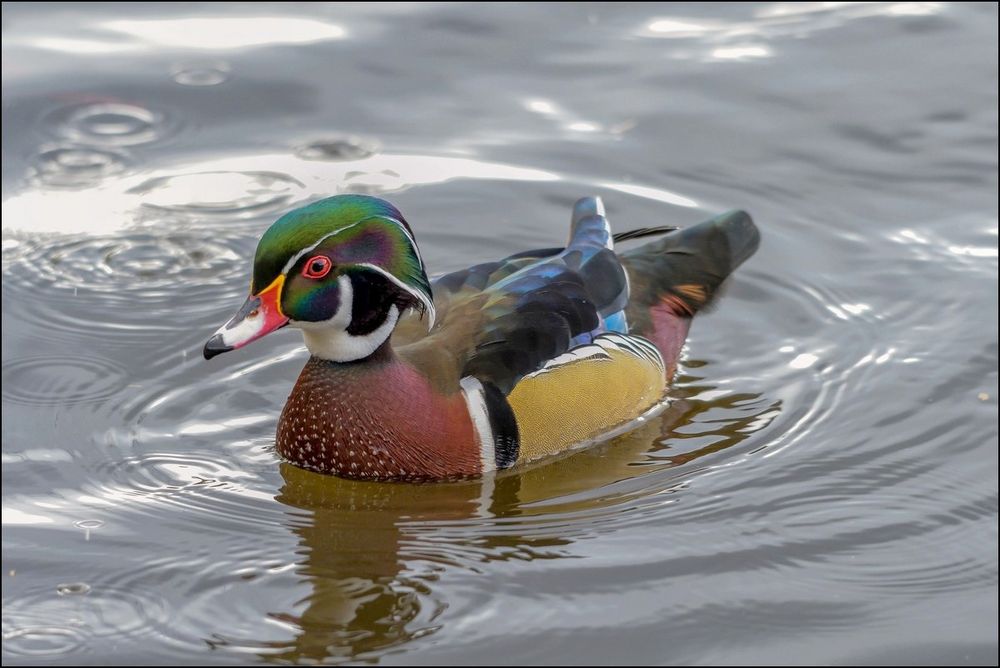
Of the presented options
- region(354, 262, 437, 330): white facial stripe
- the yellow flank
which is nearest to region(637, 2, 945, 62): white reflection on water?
the yellow flank

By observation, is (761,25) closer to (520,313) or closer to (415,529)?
(520,313)

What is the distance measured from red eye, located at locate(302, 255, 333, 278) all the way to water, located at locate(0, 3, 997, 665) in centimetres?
104

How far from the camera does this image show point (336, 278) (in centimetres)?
717

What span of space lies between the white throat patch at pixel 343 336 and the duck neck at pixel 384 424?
5cm

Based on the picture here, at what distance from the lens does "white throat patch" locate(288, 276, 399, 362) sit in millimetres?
A: 7281

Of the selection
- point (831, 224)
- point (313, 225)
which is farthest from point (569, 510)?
point (831, 224)

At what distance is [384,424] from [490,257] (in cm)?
246

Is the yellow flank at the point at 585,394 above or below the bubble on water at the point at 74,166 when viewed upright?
below

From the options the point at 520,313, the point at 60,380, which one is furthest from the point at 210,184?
the point at 520,313

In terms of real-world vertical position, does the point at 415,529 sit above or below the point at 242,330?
below

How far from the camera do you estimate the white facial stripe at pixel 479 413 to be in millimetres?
7480

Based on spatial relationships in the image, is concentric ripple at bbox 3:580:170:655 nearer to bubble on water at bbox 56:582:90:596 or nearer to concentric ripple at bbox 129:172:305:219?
bubble on water at bbox 56:582:90:596

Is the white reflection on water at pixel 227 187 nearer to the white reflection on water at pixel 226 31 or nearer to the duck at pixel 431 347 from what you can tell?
the white reflection on water at pixel 226 31

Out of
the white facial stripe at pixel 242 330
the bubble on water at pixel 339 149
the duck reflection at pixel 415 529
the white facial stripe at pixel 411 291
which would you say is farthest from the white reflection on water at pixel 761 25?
the white facial stripe at pixel 242 330
